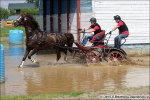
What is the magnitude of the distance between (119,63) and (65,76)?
3.44 meters

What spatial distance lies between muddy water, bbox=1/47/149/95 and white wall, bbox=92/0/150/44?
3.53 metres

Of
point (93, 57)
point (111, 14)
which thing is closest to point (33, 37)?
point (93, 57)

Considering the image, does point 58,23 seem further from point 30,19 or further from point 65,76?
point 65,76

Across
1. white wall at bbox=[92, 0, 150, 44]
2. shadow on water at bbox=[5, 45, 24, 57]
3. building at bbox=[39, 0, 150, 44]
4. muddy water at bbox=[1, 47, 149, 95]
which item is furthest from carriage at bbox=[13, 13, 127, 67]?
shadow on water at bbox=[5, 45, 24, 57]

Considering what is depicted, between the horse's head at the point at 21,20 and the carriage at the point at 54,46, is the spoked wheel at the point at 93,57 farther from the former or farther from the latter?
the horse's head at the point at 21,20

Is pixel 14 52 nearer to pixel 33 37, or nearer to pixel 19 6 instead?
pixel 33 37

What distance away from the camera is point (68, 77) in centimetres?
1158

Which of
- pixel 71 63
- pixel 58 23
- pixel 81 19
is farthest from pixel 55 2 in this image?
pixel 71 63

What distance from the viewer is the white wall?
17125 mm

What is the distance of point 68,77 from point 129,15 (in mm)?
7292

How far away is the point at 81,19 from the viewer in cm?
1719

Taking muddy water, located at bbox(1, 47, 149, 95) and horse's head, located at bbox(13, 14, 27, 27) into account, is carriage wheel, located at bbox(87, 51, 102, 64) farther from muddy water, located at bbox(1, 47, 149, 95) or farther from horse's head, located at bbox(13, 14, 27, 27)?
horse's head, located at bbox(13, 14, 27, 27)

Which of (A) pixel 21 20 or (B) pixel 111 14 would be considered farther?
(B) pixel 111 14

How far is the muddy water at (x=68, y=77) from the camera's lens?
9531mm
